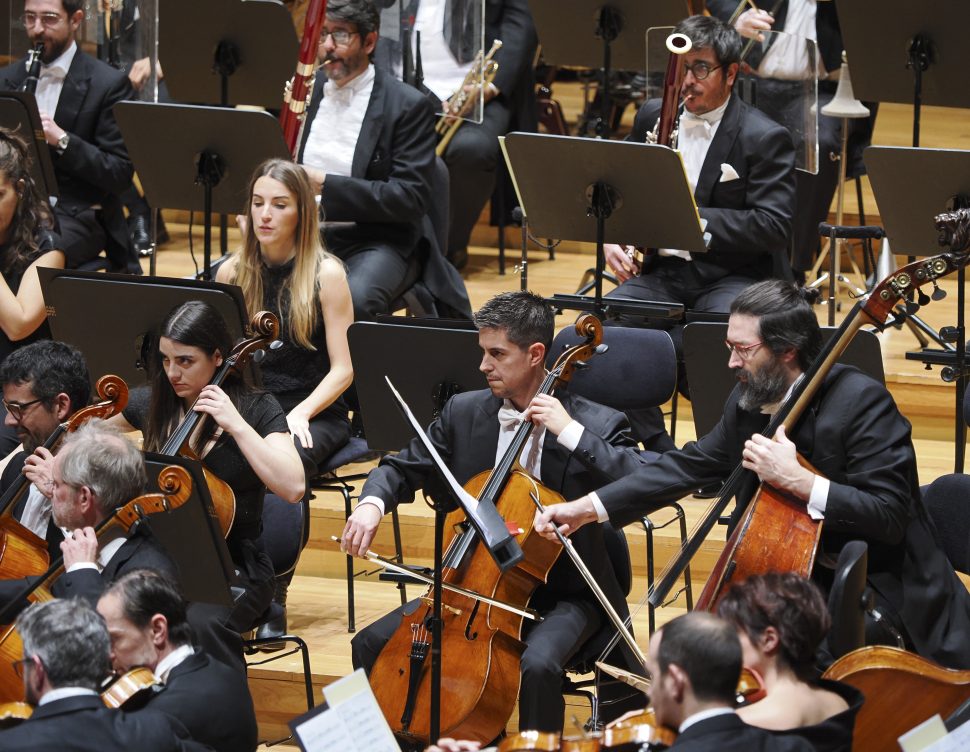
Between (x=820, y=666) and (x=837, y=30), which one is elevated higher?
(x=837, y=30)

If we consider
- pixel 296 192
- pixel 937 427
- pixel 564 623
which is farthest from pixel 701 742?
pixel 937 427

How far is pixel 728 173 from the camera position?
4723 mm

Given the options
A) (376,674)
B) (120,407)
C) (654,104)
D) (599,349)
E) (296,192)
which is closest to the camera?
(376,674)

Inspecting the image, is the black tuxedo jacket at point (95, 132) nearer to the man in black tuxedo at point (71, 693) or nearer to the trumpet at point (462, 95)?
the trumpet at point (462, 95)

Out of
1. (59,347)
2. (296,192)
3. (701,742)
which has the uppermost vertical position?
(296,192)

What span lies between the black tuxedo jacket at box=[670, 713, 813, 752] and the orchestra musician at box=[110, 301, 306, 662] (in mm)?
1434

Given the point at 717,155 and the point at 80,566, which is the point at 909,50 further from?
the point at 80,566

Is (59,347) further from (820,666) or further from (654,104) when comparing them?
(654,104)

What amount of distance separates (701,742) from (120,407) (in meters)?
1.79

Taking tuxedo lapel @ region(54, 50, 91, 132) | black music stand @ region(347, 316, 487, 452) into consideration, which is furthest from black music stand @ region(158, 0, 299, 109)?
black music stand @ region(347, 316, 487, 452)

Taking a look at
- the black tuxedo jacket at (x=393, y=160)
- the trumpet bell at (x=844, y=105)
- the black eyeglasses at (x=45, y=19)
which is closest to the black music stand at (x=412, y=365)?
the black tuxedo jacket at (x=393, y=160)

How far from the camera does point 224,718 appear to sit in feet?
9.54

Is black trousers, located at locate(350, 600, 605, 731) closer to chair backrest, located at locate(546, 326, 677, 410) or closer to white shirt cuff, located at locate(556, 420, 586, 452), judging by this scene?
white shirt cuff, located at locate(556, 420, 586, 452)

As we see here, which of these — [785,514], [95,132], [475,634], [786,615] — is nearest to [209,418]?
[475,634]
